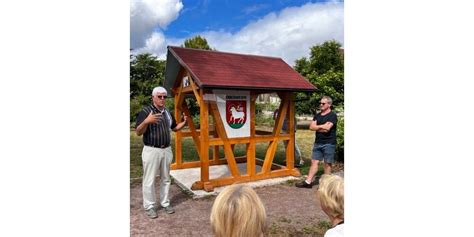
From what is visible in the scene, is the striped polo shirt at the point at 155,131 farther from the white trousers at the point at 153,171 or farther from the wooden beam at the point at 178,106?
the wooden beam at the point at 178,106

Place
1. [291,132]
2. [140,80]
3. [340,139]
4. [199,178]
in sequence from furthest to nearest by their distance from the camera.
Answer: [340,139], [291,132], [199,178], [140,80]

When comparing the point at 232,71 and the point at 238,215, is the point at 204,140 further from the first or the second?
the point at 238,215

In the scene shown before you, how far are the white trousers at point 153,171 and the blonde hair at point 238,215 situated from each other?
1655 millimetres

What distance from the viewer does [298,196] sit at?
10.6 ft

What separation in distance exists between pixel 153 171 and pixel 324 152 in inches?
73.0

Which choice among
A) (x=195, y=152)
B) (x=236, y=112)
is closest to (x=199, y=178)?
(x=236, y=112)

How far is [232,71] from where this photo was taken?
3582 millimetres

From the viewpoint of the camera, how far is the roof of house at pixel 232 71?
129 inches

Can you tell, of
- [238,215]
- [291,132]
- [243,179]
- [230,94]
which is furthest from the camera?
[291,132]

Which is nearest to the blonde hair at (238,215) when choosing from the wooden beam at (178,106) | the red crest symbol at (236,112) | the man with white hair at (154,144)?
the man with white hair at (154,144)

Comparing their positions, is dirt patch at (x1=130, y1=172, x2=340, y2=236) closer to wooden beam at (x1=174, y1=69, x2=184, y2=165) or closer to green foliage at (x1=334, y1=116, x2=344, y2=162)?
wooden beam at (x1=174, y1=69, x2=184, y2=165)
